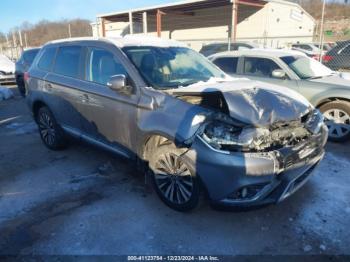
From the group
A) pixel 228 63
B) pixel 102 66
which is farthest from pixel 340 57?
pixel 102 66

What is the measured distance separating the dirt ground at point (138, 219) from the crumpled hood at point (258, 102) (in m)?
1.08

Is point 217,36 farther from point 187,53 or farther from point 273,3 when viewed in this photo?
point 187,53

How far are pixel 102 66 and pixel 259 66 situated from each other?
152 inches

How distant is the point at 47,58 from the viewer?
5.19 meters

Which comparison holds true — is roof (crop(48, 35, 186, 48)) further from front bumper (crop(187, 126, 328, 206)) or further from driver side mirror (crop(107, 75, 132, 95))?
front bumper (crop(187, 126, 328, 206))

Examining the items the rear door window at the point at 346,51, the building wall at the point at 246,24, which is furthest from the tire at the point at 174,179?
the building wall at the point at 246,24

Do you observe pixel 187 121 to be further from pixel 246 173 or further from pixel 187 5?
pixel 187 5

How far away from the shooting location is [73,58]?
453cm

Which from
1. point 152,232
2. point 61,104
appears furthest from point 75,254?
point 61,104

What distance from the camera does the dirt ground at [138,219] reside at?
9.49 feet

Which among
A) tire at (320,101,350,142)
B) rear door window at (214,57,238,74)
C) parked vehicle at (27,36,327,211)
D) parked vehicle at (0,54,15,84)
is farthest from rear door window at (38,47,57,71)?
parked vehicle at (0,54,15,84)

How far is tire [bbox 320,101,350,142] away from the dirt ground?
1.12 metres

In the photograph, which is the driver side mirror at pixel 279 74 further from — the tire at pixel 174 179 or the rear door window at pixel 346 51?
the rear door window at pixel 346 51

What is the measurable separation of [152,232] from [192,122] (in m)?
1.19
